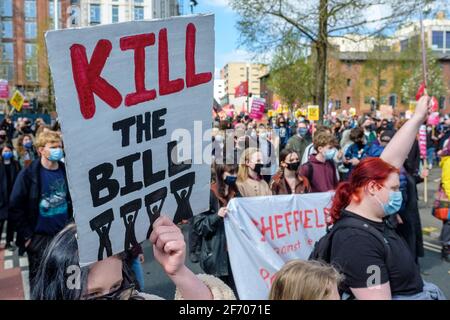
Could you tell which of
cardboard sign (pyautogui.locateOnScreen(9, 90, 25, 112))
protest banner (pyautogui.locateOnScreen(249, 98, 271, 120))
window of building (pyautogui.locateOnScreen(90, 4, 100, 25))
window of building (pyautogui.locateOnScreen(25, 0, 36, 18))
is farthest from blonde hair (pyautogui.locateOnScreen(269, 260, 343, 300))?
window of building (pyautogui.locateOnScreen(25, 0, 36, 18))

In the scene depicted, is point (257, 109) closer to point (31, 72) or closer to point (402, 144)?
point (402, 144)

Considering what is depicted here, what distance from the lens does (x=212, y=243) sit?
4.59 m

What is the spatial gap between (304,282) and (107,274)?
698 mm

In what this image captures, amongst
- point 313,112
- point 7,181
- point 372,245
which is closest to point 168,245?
point 372,245

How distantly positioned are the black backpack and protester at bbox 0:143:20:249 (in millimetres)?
5532

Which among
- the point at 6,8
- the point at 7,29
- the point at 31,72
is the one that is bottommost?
the point at 31,72

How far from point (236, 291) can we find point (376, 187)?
205 cm

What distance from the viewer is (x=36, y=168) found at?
15.7ft

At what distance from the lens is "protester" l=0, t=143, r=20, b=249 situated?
299 inches

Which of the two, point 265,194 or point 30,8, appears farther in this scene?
point 30,8

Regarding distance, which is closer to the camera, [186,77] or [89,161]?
[89,161]
